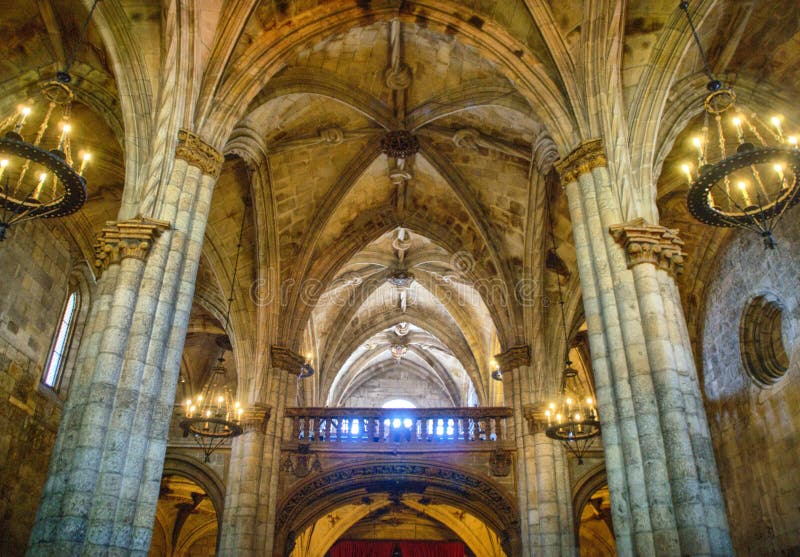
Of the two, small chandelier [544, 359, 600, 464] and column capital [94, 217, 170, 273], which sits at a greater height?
column capital [94, 217, 170, 273]

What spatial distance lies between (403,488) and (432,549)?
364 inches

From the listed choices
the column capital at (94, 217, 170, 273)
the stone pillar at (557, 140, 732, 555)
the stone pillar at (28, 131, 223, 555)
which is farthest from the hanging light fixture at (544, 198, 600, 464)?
the column capital at (94, 217, 170, 273)

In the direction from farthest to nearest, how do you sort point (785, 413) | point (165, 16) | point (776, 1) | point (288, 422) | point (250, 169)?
point (288, 422)
point (250, 169)
point (785, 413)
point (776, 1)
point (165, 16)

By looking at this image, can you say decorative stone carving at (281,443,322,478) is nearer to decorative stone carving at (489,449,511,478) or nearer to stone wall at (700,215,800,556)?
decorative stone carving at (489,449,511,478)

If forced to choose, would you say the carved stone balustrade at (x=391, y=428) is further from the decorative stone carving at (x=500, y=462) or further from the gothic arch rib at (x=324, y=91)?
the gothic arch rib at (x=324, y=91)

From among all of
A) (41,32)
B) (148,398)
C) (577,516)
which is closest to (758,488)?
(577,516)

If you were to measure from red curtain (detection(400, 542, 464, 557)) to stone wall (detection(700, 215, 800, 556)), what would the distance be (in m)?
12.6

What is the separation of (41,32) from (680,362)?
11.3 metres

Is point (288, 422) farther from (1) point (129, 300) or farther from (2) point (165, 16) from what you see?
(2) point (165, 16)

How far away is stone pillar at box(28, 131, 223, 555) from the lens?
6949 millimetres

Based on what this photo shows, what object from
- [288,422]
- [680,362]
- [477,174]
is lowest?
[680,362]

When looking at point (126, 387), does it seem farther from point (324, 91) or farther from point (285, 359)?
point (285, 359)

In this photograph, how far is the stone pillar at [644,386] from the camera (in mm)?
7121

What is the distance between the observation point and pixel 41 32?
1114 cm
